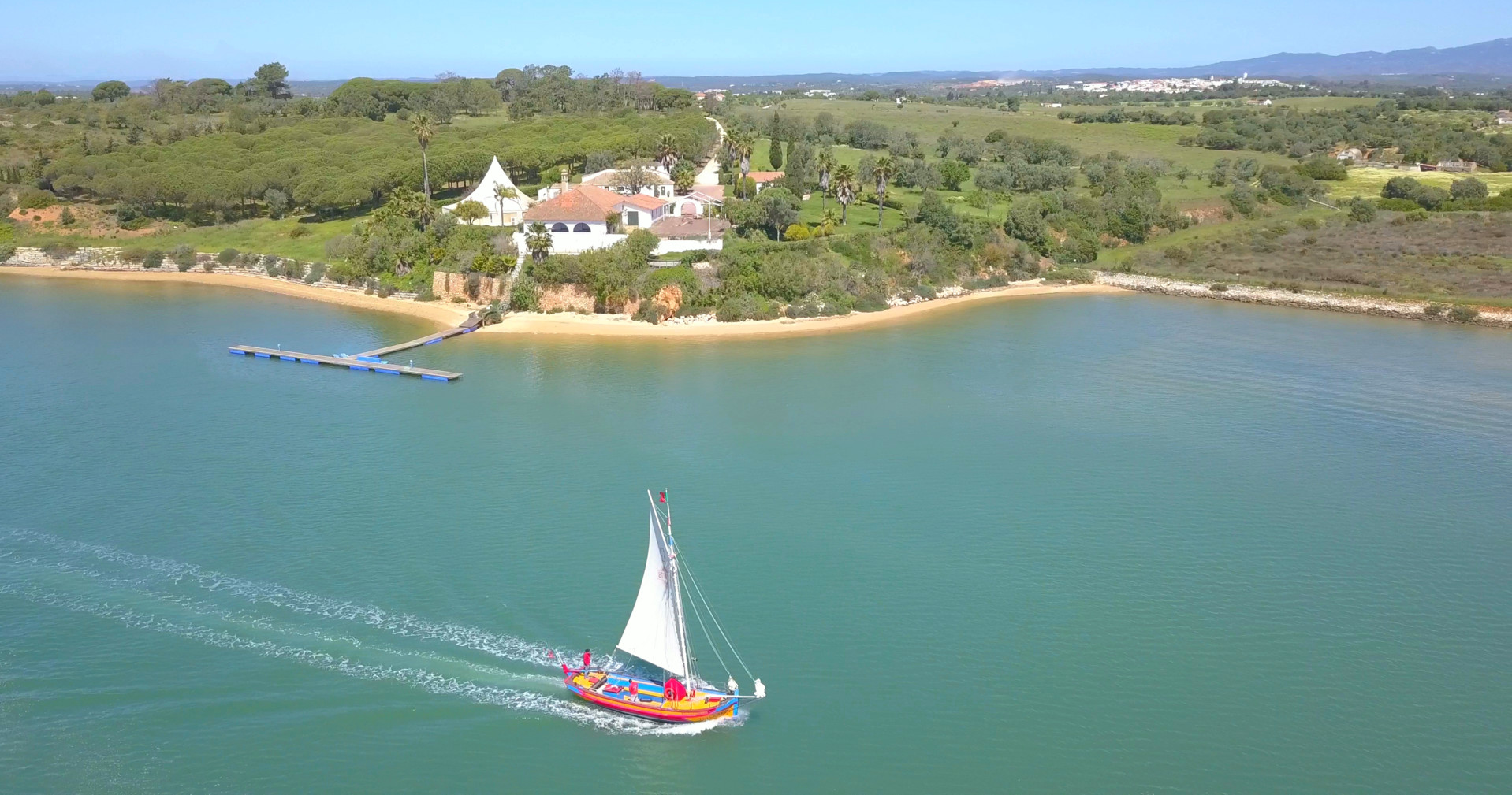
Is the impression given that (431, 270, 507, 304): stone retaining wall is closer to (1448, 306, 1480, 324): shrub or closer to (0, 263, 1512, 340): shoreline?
(0, 263, 1512, 340): shoreline

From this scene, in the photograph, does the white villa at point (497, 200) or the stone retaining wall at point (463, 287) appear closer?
the stone retaining wall at point (463, 287)

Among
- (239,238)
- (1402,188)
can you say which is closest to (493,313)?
(239,238)

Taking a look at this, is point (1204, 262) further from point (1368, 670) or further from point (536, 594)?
point (536, 594)

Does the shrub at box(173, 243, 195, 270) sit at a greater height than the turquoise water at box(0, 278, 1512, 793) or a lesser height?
greater

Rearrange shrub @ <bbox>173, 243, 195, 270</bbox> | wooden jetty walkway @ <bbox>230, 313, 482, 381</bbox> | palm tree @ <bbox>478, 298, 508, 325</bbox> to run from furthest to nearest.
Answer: shrub @ <bbox>173, 243, 195, 270</bbox>
palm tree @ <bbox>478, 298, 508, 325</bbox>
wooden jetty walkway @ <bbox>230, 313, 482, 381</bbox>

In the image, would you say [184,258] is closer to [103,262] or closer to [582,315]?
[103,262]

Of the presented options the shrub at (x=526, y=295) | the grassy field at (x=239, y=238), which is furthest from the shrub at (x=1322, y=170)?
the grassy field at (x=239, y=238)

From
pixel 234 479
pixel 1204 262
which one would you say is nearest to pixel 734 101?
pixel 1204 262

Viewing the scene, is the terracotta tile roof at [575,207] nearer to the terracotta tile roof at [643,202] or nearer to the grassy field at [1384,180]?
the terracotta tile roof at [643,202]

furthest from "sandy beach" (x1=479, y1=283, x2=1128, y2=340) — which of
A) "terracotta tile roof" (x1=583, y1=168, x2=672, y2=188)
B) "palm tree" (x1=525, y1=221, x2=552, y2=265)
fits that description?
"terracotta tile roof" (x1=583, y1=168, x2=672, y2=188)
